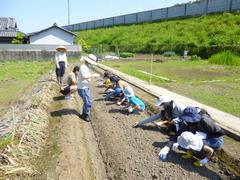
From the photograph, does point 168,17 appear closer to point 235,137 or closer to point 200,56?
point 200,56

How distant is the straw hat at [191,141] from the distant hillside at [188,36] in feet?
77.6

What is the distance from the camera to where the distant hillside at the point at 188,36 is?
3141 cm

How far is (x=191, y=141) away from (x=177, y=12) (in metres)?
Answer: 45.9

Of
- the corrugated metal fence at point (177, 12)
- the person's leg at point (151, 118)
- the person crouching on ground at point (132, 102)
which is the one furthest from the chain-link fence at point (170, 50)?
the person's leg at point (151, 118)

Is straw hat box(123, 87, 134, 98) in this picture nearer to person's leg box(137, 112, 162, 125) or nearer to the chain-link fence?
person's leg box(137, 112, 162, 125)

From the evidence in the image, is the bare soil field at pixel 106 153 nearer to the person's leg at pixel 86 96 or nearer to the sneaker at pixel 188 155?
the sneaker at pixel 188 155

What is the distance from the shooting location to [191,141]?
512 centimetres

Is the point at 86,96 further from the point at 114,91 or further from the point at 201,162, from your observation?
the point at 201,162

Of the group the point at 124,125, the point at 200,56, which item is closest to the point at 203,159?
the point at 124,125

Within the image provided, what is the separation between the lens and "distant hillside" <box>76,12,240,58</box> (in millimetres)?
31413

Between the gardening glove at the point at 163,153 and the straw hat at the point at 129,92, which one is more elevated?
the straw hat at the point at 129,92

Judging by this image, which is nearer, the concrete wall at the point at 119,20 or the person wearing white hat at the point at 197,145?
the person wearing white hat at the point at 197,145

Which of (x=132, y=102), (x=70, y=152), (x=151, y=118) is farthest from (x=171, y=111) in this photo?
(x=70, y=152)

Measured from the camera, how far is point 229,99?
10.7 metres
